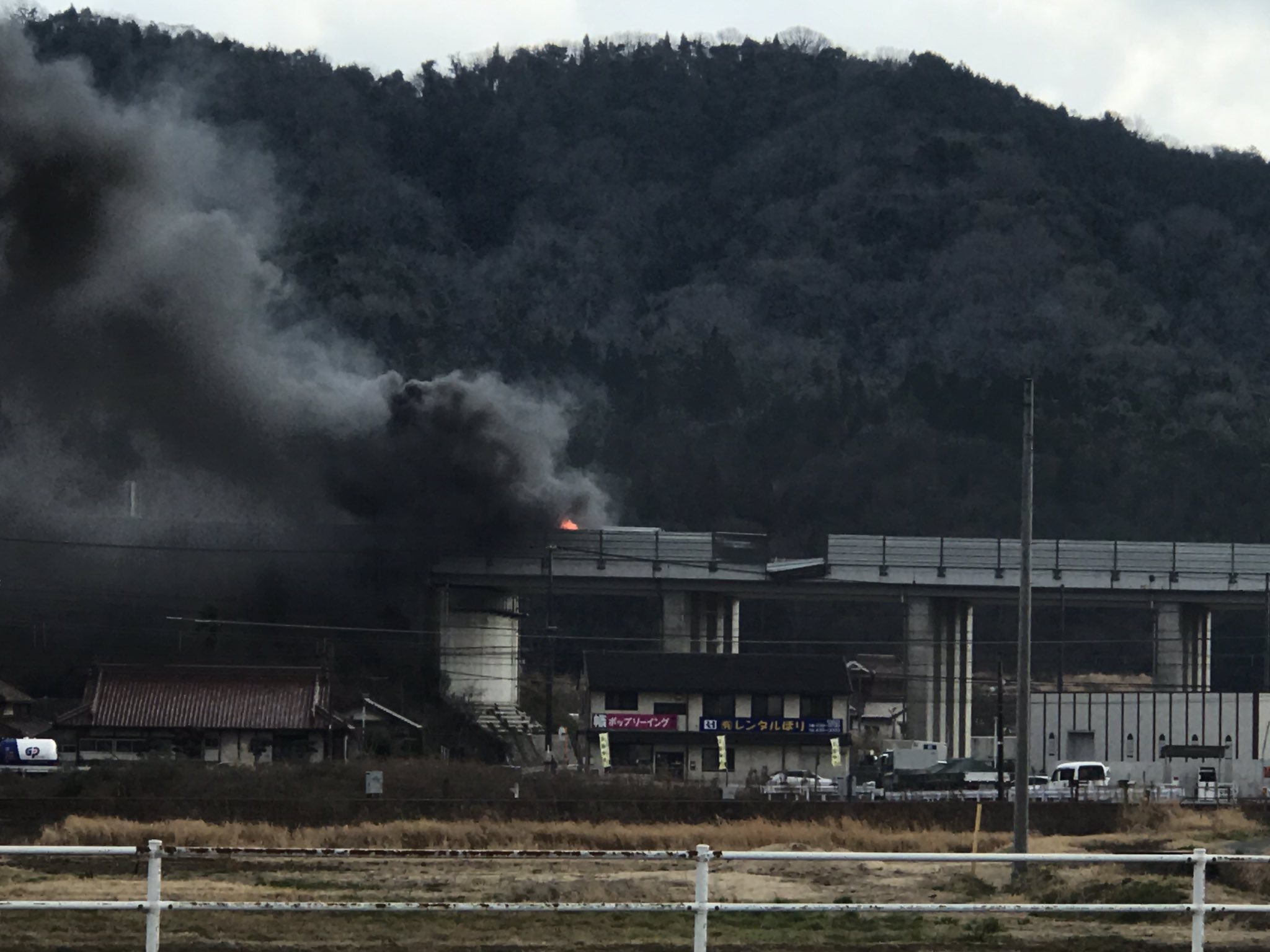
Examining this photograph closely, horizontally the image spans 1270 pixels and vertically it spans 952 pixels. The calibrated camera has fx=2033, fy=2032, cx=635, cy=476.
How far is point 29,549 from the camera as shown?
106000mm

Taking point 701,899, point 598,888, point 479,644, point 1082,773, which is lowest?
point 1082,773

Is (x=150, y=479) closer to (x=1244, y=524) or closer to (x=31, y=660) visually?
(x=31, y=660)

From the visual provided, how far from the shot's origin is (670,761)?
3868 inches

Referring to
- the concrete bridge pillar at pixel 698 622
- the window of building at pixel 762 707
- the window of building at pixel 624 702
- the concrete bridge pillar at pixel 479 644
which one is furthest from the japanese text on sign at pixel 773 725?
the concrete bridge pillar at pixel 479 644

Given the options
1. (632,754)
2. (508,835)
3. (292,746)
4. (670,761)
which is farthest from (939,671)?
(508,835)

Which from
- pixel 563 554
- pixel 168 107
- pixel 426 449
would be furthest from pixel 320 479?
pixel 168 107

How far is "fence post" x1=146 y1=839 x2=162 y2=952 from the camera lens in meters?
17.4

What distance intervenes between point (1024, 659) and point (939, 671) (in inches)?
2881

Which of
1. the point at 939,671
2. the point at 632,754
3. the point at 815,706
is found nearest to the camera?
the point at 815,706

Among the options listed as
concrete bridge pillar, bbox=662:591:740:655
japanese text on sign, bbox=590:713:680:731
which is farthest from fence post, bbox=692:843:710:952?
concrete bridge pillar, bbox=662:591:740:655

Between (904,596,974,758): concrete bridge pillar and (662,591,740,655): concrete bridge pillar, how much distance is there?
32.4ft

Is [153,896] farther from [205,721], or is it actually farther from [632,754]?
[632,754]

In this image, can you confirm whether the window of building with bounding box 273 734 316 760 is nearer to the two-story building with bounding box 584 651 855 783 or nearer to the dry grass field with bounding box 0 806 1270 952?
the two-story building with bounding box 584 651 855 783

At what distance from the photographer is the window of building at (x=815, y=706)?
315ft
